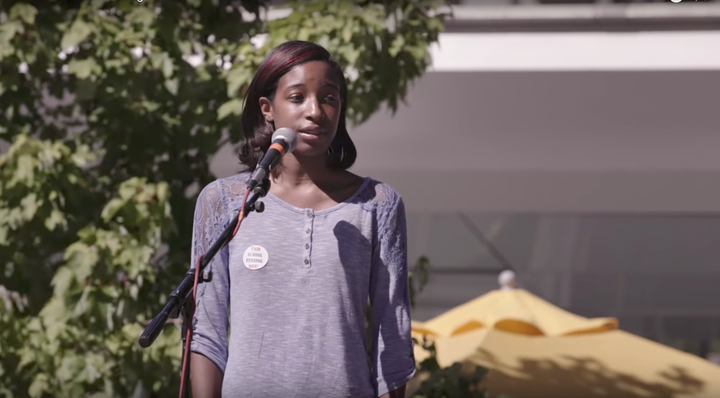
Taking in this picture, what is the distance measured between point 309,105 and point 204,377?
694 millimetres

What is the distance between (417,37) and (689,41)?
4005mm

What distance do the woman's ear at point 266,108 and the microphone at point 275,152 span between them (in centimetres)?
18

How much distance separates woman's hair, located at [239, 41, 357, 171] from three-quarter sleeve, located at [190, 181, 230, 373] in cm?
19

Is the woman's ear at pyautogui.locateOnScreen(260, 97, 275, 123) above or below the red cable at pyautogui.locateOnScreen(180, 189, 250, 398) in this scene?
above

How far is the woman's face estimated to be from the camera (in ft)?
8.40

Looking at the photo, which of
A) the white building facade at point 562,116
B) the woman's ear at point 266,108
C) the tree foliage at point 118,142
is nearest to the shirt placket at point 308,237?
the woman's ear at point 266,108

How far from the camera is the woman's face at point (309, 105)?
8.40ft

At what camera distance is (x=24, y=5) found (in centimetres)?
492

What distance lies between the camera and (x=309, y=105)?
2.57m

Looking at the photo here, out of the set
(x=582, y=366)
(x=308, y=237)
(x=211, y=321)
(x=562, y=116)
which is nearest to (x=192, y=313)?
(x=211, y=321)

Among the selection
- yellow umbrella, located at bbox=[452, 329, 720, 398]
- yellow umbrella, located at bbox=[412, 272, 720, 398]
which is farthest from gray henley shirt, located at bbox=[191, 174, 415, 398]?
yellow umbrella, located at bbox=[452, 329, 720, 398]

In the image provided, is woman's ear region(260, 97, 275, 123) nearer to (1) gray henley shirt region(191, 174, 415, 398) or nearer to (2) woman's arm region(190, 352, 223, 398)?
(1) gray henley shirt region(191, 174, 415, 398)

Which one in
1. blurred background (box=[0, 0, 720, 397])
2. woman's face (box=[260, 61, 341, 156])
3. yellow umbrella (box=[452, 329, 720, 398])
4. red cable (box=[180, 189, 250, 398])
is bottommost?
yellow umbrella (box=[452, 329, 720, 398])

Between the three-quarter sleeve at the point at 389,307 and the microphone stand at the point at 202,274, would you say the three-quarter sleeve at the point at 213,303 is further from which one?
the three-quarter sleeve at the point at 389,307
